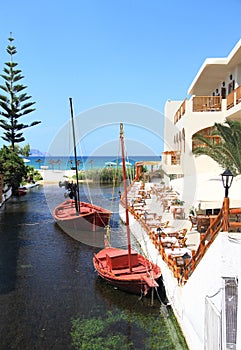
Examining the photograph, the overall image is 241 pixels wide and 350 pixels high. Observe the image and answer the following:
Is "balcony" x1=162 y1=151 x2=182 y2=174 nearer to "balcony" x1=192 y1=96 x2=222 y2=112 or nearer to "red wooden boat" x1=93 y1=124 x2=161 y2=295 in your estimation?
"balcony" x1=192 y1=96 x2=222 y2=112

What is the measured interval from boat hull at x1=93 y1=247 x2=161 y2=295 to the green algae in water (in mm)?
704

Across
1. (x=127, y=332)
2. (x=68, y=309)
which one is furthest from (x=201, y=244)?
(x=68, y=309)

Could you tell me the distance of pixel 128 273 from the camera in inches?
319

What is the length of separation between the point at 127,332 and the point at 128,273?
1890 millimetres

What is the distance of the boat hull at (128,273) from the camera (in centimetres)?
761

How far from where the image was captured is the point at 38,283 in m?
8.61

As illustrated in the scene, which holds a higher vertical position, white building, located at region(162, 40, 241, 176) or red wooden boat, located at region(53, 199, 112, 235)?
white building, located at region(162, 40, 241, 176)

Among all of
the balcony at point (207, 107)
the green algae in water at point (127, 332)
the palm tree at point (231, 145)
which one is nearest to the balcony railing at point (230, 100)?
the balcony at point (207, 107)

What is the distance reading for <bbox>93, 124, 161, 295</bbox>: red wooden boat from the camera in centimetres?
762

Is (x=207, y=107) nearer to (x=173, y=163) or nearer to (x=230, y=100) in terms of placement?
(x=230, y=100)

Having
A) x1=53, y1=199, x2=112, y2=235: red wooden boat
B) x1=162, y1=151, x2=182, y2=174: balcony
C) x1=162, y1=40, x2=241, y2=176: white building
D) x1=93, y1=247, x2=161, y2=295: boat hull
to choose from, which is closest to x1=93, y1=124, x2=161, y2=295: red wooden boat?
x1=93, y1=247, x2=161, y2=295: boat hull

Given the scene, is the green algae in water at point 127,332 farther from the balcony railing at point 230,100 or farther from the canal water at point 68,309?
the balcony railing at point 230,100

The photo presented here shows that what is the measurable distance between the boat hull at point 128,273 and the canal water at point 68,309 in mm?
249

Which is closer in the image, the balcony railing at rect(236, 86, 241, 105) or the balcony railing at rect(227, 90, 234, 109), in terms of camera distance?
the balcony railing at rect(236, 86, 241, 105)
